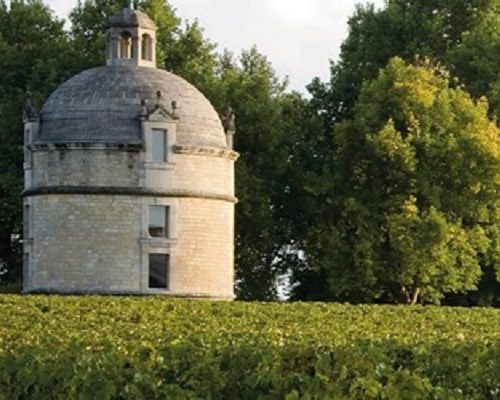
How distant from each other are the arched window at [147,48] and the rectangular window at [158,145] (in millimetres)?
4335

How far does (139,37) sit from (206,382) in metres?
41.4

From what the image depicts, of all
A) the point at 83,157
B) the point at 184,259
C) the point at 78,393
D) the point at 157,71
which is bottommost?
the point at 78,393

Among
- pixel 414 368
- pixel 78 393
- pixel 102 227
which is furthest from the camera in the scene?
pixel 102 227

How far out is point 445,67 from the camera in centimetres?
6512

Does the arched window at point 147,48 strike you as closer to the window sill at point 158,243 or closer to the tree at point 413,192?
the window sill at point 158,243

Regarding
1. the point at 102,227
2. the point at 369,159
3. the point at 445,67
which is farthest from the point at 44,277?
the point at 445,67

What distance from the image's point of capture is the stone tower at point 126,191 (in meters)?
54.2

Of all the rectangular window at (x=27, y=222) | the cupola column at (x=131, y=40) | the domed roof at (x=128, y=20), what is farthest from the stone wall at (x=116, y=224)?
the domed roof at (x=128, y=20)

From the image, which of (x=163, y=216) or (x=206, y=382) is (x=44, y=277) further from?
(x=206, y=382)

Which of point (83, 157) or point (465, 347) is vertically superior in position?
point (83, 157)

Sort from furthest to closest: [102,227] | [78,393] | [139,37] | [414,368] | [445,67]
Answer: [445,67] → [139,37] → [102,227] → [414,368] → [78,393]

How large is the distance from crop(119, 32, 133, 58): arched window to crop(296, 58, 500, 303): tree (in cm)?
845

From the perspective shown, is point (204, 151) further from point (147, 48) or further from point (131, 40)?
point (131, 40)

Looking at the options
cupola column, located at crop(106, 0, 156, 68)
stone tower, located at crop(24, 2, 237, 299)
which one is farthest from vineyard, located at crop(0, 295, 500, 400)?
cupola column, located at crop(106, 0, 156, 68)
